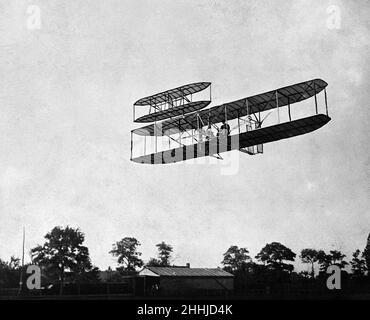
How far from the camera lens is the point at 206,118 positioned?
906 inches

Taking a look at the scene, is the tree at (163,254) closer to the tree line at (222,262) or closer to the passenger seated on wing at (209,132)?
the tree line at (222,262)

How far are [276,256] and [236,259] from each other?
5529 millimetres

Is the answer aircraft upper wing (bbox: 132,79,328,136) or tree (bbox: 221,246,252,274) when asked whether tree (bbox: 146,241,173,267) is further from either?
aircraft upper wing (bbox: 132,79,328,136)

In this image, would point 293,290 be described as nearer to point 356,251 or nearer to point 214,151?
point 356,251

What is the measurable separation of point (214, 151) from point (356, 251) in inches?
844

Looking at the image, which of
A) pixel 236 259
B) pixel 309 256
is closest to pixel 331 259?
pixel 309 256

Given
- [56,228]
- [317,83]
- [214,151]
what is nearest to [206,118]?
[214,151]

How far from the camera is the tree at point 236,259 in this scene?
46.6 m

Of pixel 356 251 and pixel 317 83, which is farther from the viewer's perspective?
pixel 356 251

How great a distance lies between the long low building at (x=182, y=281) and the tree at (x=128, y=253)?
17.6 meters

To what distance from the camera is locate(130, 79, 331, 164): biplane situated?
63.1ft

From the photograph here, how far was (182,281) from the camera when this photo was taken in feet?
112

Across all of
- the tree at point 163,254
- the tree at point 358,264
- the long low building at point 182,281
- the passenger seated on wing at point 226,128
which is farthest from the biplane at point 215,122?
the tree at point 163,254

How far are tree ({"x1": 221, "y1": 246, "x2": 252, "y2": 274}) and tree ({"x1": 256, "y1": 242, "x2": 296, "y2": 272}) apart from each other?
3.87m
